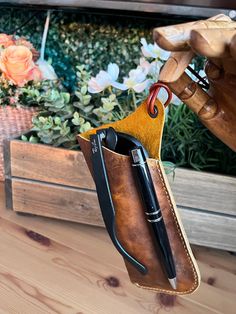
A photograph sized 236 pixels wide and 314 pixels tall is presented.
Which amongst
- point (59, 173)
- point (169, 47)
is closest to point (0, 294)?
point (59, 173)

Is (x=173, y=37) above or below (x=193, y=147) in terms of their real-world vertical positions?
above

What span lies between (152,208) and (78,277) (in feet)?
1.12

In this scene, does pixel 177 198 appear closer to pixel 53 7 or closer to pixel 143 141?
pixel 143 141

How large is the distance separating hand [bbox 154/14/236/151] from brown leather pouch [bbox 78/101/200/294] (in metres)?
0.04

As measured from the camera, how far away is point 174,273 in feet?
1.50

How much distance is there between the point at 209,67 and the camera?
15.8 inches

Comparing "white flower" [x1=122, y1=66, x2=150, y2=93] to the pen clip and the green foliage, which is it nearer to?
the green foliage

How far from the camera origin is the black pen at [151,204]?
43cm

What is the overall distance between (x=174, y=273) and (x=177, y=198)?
1.08 ft

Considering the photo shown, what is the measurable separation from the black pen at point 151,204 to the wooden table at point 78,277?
0.23m

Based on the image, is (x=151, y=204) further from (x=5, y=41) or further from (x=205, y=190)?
(x=5, y=41)

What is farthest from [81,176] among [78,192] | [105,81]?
[105,81]

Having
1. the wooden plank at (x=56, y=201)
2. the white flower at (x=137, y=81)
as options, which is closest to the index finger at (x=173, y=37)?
the white flower at (x=137, y=81)

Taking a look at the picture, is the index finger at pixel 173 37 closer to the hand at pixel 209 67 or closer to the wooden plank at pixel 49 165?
the hand at pixel 209 67
